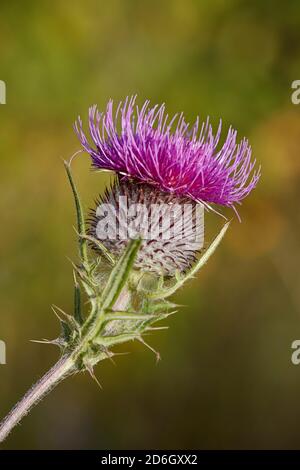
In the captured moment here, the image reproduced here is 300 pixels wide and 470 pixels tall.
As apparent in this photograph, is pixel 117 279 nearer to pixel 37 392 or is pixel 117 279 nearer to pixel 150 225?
pixel 37 392

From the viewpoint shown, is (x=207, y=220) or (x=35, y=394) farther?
(x=207, y=220)

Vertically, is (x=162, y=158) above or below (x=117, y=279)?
above

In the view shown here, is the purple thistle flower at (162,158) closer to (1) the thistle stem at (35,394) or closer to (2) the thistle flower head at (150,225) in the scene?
(2) the thistle flower head at (150,225)

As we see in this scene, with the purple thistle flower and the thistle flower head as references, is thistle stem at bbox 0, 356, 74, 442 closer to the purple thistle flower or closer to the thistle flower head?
the thistle flower head

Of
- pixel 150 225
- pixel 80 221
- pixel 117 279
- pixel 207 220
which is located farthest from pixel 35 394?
pixel 207 220

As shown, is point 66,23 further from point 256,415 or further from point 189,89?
point 256,415

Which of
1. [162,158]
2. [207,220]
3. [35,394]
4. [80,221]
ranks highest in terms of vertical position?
[207,220]

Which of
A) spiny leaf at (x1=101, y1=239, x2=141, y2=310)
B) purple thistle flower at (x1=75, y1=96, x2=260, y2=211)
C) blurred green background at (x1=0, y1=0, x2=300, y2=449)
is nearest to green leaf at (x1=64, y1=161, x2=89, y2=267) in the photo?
spiny leaf at (x1=101, y1=239, x2=141, y2=310)
